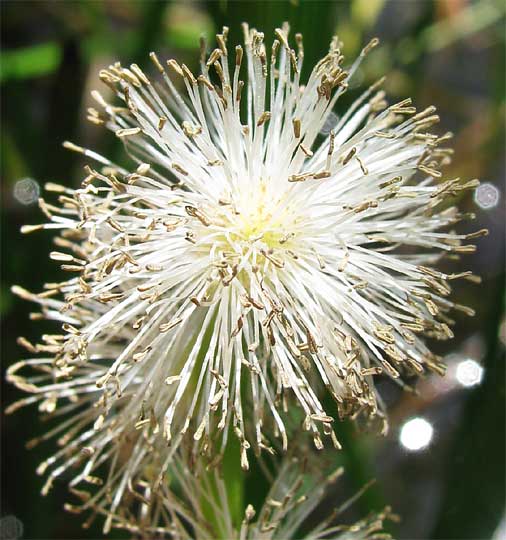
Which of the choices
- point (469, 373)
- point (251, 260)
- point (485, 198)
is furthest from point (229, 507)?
point (485, 198)

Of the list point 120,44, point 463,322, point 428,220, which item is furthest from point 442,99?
point 428,220

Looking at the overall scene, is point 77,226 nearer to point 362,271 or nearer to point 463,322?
point 362,271

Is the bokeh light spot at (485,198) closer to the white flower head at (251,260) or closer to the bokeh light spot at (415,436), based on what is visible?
the bokeh light spot at (415,436)

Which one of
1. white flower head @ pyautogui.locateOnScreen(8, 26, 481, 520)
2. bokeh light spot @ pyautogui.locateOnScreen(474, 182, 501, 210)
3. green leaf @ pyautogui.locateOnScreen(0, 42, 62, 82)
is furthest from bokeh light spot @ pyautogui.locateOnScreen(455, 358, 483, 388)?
green leaf @ pyautogui.locateOnScreen(0, 42, 62, 82)

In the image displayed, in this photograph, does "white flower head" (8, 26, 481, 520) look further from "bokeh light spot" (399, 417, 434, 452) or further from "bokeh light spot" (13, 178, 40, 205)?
"bokeh light spot" (13, 178, 40, 205)

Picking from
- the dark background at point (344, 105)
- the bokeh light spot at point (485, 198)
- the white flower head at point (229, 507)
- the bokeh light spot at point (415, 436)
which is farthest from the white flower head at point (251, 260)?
the bokeh light spot at point (485, 198)

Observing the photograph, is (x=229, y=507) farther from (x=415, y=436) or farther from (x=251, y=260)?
(x=415, y=436)

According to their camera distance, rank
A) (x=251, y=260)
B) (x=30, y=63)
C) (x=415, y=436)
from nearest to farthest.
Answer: (x=251, y=260) < (x=415, y=436) < (x=30, y=63)

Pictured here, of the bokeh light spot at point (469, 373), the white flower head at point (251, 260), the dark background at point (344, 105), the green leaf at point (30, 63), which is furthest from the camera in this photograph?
the green leaf at point (30, 63)
